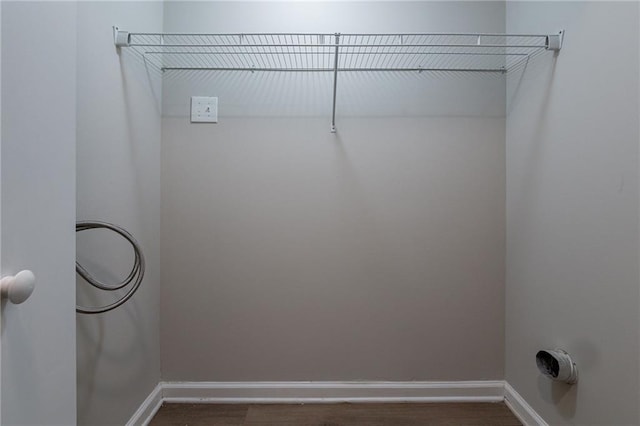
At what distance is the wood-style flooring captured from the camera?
1383mm

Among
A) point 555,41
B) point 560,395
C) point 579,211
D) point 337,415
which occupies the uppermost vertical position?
point 555,41

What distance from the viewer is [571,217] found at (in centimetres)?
111

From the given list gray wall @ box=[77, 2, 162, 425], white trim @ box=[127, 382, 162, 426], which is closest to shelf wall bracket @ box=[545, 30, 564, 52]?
gray wall @ box=[77, 2, 162, 425]

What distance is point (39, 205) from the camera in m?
0.55

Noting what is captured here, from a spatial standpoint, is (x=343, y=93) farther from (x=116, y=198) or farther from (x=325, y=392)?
(x=325, y=392)

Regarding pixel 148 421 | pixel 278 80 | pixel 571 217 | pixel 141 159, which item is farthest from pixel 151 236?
pixel 571 217

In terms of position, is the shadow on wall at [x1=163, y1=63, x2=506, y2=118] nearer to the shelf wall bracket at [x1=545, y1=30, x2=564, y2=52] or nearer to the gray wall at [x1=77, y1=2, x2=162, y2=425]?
the gray wall at [x1=77, y1=2, x2=162, y2=425]

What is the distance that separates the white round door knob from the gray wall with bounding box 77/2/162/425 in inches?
23.3

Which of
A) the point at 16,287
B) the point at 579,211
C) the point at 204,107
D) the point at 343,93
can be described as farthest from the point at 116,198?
the point at 579,211

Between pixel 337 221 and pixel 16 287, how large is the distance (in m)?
1.19

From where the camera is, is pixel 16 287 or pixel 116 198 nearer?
pixel 16 287

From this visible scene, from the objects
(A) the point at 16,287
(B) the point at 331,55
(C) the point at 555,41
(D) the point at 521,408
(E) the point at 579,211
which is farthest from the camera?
(B) the point at 331,55

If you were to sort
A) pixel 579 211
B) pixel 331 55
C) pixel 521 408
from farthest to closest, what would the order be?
1. pixel 331 55
2. pixel 521 408
3. pixel 579 211

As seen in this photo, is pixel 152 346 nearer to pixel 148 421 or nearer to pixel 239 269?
pixel 148 421
